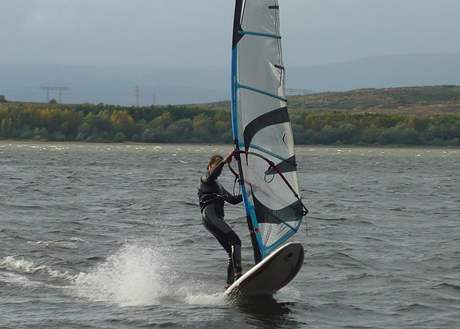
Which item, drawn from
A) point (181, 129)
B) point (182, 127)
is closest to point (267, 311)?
point (181, 129)

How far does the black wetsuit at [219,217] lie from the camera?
602 inches

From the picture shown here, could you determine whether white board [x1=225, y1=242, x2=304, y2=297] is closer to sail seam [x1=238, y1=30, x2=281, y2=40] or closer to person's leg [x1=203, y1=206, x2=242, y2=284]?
person's leg [x1=203, y1=206, x2=242, y2=284]

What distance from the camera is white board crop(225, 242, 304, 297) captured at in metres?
14.8

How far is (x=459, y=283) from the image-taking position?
57.7ft

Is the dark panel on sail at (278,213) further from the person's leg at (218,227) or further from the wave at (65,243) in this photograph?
the wave at (65,243)

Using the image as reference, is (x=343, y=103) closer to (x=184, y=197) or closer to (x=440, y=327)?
(x=184, y=197)

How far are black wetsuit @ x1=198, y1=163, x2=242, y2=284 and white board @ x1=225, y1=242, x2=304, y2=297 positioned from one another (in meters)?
0.32

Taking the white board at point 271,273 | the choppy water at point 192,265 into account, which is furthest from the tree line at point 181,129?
the white board at point 271,273

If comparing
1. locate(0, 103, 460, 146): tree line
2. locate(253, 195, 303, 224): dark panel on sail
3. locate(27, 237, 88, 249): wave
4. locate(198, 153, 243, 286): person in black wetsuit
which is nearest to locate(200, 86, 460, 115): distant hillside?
locate(0, 103, 460, 146): tree line

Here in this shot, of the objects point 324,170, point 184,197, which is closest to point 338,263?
point 184,197

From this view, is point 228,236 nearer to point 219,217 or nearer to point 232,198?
point 219,217

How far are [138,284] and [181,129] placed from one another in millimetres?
99394

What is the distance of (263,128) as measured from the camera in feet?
49.6

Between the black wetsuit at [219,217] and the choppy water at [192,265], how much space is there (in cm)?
63
